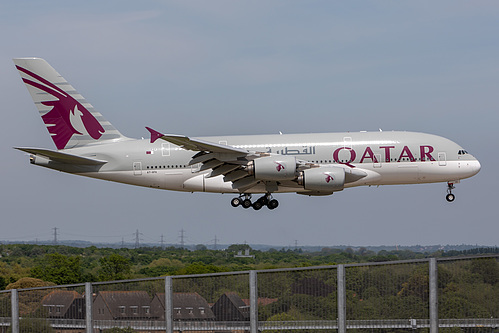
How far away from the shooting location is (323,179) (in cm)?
4456

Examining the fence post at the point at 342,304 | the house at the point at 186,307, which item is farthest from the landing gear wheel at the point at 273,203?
the fence post at the point at 342,304

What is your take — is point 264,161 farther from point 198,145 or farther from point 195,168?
point 195,168

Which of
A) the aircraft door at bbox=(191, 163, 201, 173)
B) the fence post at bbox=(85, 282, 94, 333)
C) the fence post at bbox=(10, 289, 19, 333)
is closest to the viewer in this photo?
the fence post at bbox=(85, 282, 94, 333)

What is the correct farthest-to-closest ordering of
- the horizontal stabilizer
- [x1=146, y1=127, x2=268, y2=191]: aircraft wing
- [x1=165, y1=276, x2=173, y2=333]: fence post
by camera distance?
the horizontal stabilizer
[x1=146, y1=127, x2=268, y2=191]: aircraft wing
[x1=165, y1=276, x2=173, y2=333]: fence post

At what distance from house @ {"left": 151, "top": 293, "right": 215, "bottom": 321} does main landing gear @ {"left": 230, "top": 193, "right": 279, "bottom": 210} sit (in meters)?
31.0

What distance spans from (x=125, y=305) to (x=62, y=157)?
30339 mm

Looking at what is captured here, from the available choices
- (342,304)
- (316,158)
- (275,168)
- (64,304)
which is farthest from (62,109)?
(342,304)

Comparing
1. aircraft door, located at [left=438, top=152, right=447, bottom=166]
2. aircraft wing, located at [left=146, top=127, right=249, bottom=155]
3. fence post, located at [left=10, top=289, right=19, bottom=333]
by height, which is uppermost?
aircraft wing, located at [left=146, top=127, right=249, bottom=155]

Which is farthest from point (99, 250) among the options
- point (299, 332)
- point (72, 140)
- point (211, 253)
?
point (299, 332)

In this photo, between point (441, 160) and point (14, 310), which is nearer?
point (14, 310)

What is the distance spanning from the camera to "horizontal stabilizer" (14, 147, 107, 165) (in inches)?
1781

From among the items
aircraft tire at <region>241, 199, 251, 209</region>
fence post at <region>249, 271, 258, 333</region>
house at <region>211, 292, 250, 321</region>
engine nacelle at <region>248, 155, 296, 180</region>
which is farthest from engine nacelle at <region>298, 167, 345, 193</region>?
fence post at <region>249, 271, 258, 333</region>

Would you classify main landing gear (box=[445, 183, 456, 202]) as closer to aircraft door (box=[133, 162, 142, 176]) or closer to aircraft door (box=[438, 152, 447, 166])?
aircraft door (box=[438, 152, 447, 166])

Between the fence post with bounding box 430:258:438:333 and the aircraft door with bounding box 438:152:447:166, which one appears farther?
the aircraft door with bounding box 438:152:447:166
